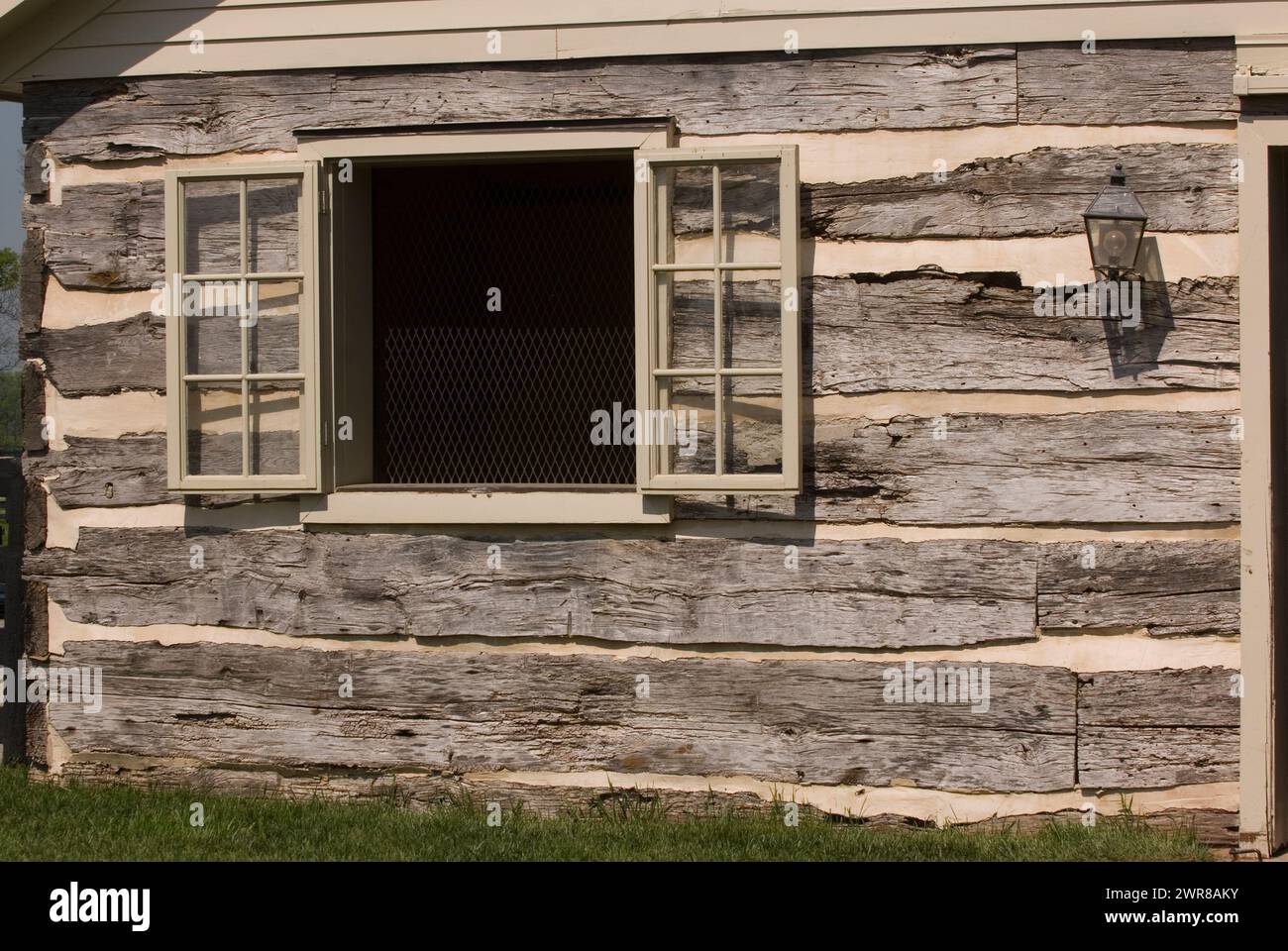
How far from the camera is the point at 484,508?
6.00 meters

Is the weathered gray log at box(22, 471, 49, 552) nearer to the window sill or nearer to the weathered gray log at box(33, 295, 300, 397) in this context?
the weathered gray log at box(33, 295, 300, 397)

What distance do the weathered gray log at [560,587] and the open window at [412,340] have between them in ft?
0.76

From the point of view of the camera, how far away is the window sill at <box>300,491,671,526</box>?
5.88 m

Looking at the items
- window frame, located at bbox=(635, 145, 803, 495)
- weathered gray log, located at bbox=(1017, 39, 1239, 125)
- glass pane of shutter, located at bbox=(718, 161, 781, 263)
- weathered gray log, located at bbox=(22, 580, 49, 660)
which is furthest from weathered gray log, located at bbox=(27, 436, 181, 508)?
weathered gray log, located at bbox=(1017, 39, 1239, 125)

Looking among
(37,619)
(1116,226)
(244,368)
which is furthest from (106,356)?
(1116,226)

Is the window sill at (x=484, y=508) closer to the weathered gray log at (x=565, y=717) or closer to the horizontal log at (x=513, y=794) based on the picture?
the weathered gray log at (x=565, y=717)

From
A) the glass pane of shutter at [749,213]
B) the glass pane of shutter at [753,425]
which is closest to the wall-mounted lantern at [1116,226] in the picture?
the glass pane of shutter at [749,213]

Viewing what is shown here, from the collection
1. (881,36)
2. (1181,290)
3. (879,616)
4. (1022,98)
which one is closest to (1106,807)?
(879,616)

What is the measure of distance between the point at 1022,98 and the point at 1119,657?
7.34 ft

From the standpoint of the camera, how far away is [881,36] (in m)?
5.79

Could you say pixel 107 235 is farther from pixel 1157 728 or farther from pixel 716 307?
pixel 1157 728

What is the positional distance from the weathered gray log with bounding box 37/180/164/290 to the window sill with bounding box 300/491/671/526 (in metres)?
1.30

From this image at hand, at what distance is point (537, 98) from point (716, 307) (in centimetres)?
120

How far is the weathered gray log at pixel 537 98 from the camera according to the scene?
5773 mm
